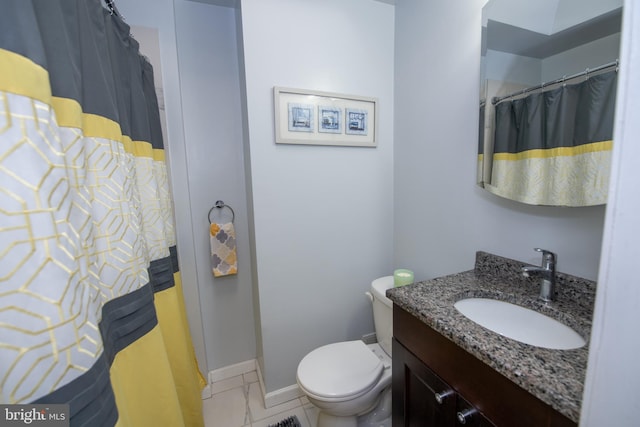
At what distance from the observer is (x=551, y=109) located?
91 centimetres

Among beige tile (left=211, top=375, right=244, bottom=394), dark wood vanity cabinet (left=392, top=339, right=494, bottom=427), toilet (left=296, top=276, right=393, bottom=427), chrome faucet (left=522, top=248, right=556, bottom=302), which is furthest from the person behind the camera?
beige tile (left=211, top=375, right=244, bottom=394)

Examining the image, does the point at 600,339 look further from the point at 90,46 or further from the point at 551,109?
the point at 90,46

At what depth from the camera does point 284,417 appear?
5.06 ft

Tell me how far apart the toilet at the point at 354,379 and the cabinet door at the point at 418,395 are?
19cm

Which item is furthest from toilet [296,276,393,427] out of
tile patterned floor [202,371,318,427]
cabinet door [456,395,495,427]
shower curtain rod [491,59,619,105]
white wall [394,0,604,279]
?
shower curtain rod [491,59,619,105]

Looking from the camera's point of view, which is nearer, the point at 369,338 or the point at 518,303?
the point at 518,303

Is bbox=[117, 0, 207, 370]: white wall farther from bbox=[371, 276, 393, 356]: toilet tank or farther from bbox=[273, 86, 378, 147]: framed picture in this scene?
bbox=[371, 276, 393, 356]: toilet tank

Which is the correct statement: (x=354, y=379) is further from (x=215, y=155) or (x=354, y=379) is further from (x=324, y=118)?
(x=215, y=155)

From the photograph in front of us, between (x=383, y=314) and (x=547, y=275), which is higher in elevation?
(x=547, y=275)

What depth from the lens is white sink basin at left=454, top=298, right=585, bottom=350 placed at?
2.55ft

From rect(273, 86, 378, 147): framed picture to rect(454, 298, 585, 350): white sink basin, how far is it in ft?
3.61

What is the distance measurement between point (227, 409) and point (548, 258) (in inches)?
76.4

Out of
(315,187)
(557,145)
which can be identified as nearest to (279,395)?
(315,187)

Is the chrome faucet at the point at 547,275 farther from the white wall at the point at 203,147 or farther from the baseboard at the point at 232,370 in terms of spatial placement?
the baseboard at the point at 232,370
